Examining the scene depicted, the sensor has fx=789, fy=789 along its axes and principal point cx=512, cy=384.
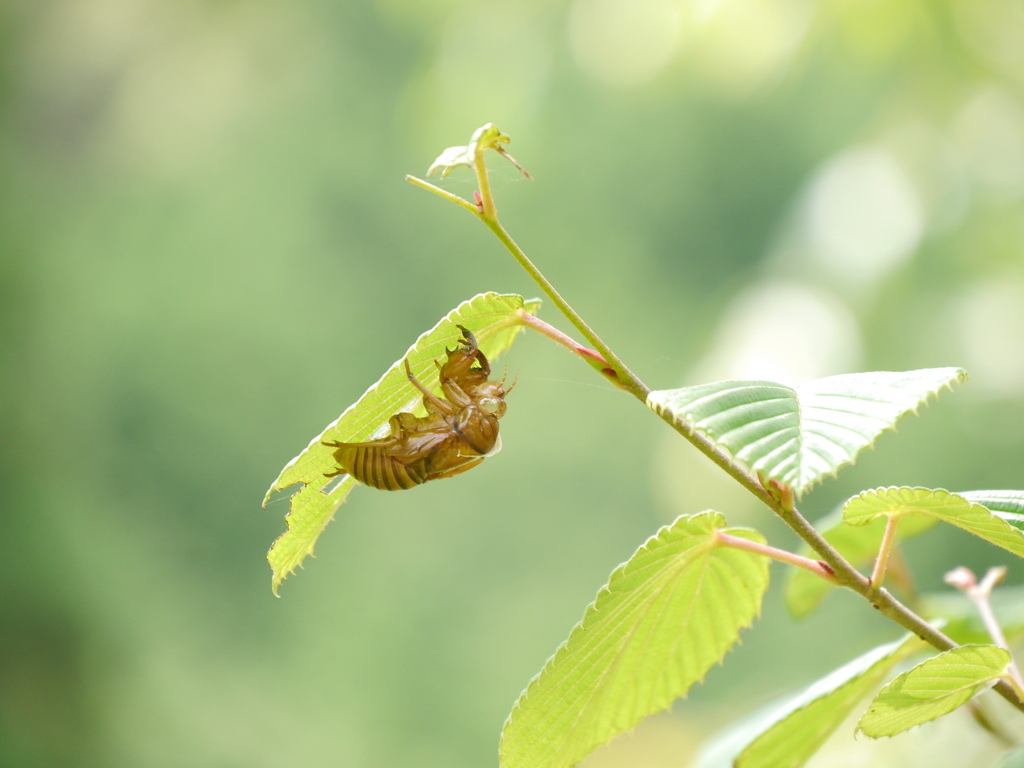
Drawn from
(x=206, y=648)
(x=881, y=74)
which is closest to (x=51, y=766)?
(x=206, y=648)

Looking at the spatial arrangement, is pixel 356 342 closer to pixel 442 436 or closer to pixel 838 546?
pixel 838 546

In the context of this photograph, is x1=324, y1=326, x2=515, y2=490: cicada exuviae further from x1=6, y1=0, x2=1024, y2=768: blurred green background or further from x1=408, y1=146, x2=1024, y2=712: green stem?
x1=6, y1=0, x2=1024, y2=768: blurred green background

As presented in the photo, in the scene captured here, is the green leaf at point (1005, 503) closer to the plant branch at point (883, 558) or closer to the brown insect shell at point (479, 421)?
the plant branch at point (883, 558)

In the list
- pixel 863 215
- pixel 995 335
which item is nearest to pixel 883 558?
pixel 995 335

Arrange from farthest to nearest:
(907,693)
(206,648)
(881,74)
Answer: (206,648)
(881,74)
(907,693)

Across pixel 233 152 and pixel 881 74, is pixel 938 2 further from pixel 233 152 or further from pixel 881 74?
pixel 233 152

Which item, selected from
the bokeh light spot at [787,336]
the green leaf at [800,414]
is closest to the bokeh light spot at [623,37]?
the bokeh light spot at [787,336]
